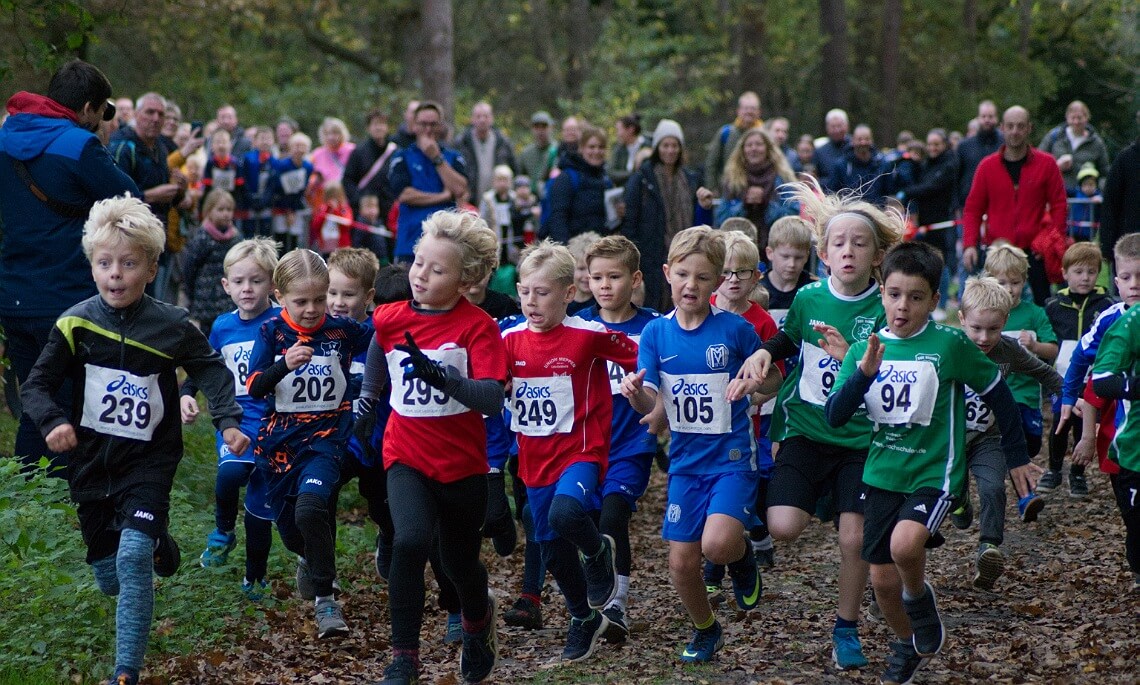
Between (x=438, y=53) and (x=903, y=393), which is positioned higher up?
(x=438, y=53)

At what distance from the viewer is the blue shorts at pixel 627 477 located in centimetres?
690

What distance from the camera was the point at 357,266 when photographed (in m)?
7.86

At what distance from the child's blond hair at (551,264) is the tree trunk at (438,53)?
47.3 ft

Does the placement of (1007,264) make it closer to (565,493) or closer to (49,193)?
(565,493)

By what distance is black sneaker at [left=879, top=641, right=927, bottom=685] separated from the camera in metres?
5.96

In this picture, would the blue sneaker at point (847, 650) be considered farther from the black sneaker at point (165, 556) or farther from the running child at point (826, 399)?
the black sneaker at point (165, 556)

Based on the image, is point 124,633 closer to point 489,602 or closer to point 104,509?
point 104,509

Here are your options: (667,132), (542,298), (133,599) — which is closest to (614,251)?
(542,298)

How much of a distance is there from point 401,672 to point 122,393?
1750 millimetres

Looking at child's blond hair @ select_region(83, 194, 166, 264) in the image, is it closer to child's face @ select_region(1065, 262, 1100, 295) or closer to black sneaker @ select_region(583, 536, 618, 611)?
black sneaker @ select_region(583, 536, 618, 611)

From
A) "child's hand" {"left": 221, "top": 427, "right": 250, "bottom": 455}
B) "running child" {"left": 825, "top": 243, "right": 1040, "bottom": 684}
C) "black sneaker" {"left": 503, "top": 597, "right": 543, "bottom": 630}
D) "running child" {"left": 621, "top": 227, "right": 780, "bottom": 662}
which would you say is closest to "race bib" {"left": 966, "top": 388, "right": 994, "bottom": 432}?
"running child" {"left": 825, "top": 243, "right": 1040, "bottom": 684}

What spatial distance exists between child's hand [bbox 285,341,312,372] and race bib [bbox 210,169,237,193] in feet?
34.6

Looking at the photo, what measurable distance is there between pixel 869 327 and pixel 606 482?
1.56m

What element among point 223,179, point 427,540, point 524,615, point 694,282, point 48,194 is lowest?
point 524,615
